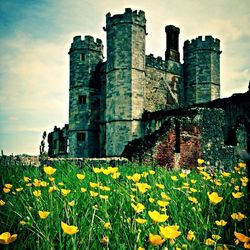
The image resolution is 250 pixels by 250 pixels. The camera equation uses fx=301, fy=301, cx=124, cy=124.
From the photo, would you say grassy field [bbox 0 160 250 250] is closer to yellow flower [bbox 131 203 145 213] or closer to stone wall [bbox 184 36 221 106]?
yellow flower [bbox 131 203 145 213]

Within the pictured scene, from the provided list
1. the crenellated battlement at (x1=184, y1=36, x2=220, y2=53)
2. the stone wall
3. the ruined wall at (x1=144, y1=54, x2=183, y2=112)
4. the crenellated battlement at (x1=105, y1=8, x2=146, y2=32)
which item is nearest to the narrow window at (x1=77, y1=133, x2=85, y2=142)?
the ruined wall at (x1=144, y1=54, x2=183, y2=112)

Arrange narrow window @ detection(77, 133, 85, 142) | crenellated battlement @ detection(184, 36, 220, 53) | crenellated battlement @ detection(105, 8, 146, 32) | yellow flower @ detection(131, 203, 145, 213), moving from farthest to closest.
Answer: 1. crenellated battlement @ detection(184, 36, 220, 53)
2. narrow window @ detection(77, 133, 85, 142)
3. crenellated battlement @ detection(105, 8, 146, 32)
4. yellow flower @ detection(131, 203, 145, 213)

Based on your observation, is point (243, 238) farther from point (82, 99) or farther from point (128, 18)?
point (82, 99)

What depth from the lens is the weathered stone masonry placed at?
899 inches

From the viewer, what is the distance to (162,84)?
87.1 feet

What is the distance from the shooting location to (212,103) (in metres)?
18.9

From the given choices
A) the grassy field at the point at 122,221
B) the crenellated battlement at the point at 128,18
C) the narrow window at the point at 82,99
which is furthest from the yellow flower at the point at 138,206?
the narrow window at the point at 82,99

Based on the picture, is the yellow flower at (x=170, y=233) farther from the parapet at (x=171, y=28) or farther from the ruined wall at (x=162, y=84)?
the parapet at (x=171, y=28)

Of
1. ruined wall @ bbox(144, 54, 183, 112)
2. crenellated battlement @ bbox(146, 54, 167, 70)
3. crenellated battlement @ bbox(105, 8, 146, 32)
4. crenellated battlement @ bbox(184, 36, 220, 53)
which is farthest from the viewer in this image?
crenellated battlement @ bbox(184, 36, 220, 53)

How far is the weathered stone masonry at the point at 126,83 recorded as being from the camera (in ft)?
74.9

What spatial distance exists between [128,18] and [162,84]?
642 cm

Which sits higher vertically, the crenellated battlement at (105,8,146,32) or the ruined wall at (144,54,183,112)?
the crenellated battlement at (105,8,146,32)

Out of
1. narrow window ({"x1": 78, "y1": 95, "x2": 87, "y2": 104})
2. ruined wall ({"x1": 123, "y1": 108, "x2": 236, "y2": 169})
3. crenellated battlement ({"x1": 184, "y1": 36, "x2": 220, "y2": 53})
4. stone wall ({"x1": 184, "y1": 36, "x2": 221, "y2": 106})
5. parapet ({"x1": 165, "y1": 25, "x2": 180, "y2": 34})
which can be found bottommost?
ruined wall ({"x1": 123, "y1": 108, "x2": 236, "y2": 169})

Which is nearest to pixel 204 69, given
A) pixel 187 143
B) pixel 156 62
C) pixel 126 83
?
pixel 156 62
